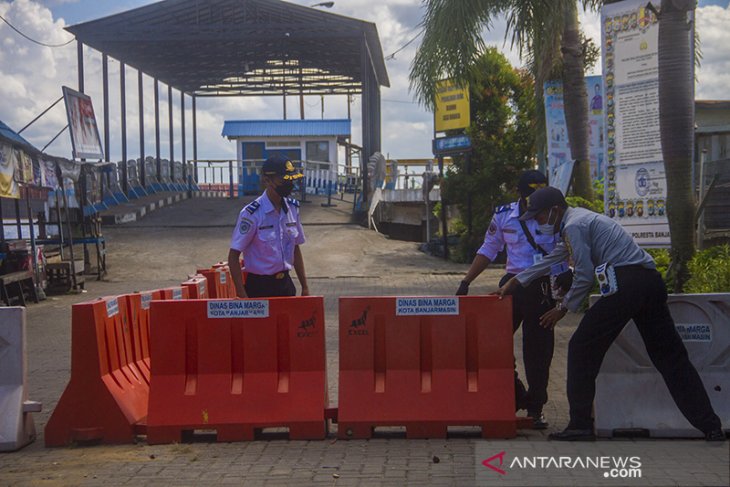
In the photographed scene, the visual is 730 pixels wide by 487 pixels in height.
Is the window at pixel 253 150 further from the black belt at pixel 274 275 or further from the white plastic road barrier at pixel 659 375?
the white plastic road barrier at pixel 659 375

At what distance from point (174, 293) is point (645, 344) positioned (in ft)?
12.4

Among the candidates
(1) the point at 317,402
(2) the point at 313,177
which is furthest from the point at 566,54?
(2) the point at 313,177

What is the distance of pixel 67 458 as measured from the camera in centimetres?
557

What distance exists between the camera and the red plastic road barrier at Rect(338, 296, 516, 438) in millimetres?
5742


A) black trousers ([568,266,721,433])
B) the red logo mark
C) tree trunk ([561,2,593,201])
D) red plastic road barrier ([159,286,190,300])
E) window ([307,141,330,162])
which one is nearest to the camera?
the red logo mark

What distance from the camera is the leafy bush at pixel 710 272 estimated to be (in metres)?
9.38

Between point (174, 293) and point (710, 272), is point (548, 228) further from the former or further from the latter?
point (710, 272)

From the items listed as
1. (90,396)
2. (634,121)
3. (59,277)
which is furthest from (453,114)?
(90,396)

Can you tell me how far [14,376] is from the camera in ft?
19.7

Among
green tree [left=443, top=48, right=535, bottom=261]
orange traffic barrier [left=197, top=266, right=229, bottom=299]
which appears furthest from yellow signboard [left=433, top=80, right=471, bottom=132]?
orange traffic barrier [left=197, top=266, right=229, bottom=299]

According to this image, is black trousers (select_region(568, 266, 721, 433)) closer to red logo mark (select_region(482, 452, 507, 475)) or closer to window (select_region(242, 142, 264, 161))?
red logo mark (select_region(482, 452, 507, 475))

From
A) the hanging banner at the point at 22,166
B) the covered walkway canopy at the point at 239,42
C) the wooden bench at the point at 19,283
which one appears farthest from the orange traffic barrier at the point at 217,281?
the covered walkway canopy at the point at 239,42

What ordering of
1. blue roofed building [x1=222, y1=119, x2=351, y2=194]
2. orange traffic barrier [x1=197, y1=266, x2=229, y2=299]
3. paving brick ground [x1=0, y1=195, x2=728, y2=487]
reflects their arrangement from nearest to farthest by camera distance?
paving brick ground [x1=0, y1=195, x2=728, y2=487] → orange traffic barrier [x1=197, y1=266, x2=229, y2=299] → blue roofed building [x1=222, y1=119, x2=351, y2=194]

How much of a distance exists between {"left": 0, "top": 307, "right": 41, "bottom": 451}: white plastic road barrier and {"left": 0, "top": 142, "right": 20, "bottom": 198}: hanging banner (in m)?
8.41
